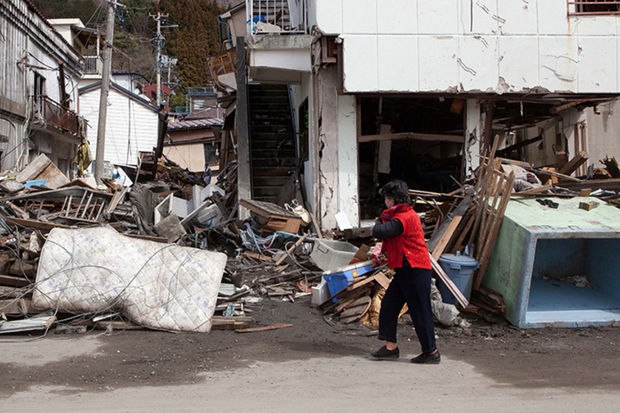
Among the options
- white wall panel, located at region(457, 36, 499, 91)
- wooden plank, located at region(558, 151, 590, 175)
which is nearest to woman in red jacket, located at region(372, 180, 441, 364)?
white wall panel, located at region(457, 36, 499, 91)

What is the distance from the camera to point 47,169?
13086 millimetres

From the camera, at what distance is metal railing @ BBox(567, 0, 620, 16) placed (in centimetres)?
1124

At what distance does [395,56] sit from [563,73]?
3.46m

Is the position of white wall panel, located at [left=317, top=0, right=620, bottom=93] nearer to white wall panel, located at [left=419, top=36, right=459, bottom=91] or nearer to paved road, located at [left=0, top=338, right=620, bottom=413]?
white wall panel, located at [left=419, top=36, right=459, bottom=91]

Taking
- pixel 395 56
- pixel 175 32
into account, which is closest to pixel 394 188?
pixel 395 56

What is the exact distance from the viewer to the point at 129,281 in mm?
7020

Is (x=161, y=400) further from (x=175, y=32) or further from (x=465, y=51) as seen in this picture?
(x=175, y=32)

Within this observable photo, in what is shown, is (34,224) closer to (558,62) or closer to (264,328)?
(264,328)

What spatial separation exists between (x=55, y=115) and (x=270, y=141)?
1245cm

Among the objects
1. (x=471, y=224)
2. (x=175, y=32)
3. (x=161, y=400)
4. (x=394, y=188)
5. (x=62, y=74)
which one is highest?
(x=175, y=32)

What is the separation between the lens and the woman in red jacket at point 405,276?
5637 mm

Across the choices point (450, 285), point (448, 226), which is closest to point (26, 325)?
point (450, 285)

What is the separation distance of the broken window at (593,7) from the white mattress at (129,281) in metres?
8.89

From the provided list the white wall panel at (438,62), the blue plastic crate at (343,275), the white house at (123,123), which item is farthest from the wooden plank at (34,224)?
the white house at (123,123)
